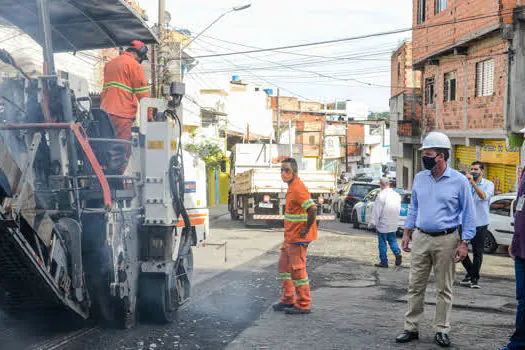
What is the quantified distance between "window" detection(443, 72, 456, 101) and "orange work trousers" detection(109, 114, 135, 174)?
20911 millimetres

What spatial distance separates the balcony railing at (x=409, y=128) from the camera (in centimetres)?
3121

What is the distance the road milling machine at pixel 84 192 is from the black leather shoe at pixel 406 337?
2324mm

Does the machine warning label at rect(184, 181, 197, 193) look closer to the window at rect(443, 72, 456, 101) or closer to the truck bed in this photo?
the truck bed

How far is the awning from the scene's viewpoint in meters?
6.12

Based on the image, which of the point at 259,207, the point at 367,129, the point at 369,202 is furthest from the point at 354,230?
the point at 367,129

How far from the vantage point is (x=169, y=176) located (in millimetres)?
7023

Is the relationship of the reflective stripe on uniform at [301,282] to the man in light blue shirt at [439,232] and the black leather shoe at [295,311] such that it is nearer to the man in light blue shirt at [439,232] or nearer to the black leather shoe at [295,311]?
the black leather shoe at [295,311]

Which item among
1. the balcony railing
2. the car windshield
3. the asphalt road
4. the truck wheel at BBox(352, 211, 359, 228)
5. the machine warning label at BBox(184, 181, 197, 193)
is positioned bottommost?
the truck wheel at BBox(352, 211, 359, 228)

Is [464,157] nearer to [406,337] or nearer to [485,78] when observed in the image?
[485,78]

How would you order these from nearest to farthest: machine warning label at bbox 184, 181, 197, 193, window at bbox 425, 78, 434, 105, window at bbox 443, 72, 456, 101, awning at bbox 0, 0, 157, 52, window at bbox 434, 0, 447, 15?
1. awning at bbox 0, 0, 157, 52
2. machine warning label at bbox 184, 181, 197, 193
3. window at bbox 443, 72, 456, 101
4. window at bbox 434, 0, 447, 15
5. window at bbox 425, 78, 434, 105

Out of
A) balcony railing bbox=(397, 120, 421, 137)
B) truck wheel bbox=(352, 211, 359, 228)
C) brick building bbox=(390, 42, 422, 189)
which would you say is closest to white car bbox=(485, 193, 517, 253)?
truck wheel bbox=(352, 211, 359, 228)

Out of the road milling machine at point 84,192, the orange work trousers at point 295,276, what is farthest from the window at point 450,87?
the road milling machine at point 84,192

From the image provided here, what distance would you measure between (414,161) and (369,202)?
12.9 m

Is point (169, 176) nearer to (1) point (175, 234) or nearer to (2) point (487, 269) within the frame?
(1) point (175, 234)
